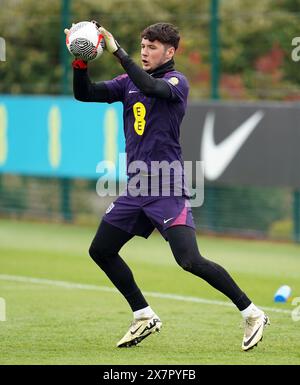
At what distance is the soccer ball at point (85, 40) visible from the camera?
26.3ft

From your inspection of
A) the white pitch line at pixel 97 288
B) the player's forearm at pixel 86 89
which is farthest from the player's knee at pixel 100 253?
the white pitch line at pixel 97 288

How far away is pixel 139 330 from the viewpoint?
8.49 m

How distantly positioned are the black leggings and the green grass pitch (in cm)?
40

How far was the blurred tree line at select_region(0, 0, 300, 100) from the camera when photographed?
1614 centimetres

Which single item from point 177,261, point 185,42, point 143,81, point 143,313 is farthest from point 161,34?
point 185,42

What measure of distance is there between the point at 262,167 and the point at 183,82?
741 centimetres

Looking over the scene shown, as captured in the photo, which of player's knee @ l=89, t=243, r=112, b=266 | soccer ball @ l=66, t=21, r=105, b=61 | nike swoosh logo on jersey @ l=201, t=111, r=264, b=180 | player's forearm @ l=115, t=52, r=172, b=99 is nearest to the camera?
player's forearm @ l=115, t=52, r=172, b=99

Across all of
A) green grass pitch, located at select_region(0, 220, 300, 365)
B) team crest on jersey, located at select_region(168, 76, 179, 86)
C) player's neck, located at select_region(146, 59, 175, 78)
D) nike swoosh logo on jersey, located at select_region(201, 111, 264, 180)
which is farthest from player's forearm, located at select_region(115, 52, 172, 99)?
nike swoosh logo on jersey, located at select_region(201, 111, 264, 180)

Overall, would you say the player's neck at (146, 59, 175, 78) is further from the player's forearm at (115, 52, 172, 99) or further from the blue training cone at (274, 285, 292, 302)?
the blue training cone at (274, 285, 292, 302)

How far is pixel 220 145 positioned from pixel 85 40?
811 centimetres

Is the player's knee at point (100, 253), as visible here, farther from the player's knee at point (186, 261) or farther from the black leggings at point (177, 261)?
the player's knee at point (186, 261)

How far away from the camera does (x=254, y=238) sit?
16578 mm

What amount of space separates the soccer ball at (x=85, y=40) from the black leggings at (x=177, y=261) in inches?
51.2
